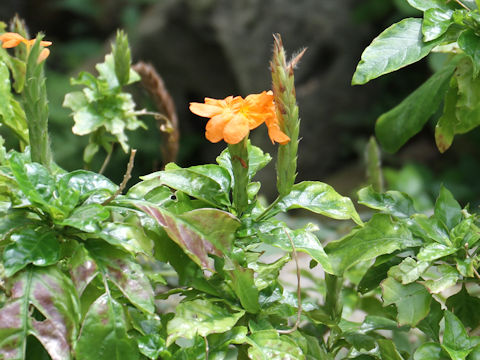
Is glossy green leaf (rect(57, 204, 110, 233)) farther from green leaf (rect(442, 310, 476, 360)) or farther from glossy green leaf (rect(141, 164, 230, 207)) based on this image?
green leaf (rect(442, 310, 476, 360))

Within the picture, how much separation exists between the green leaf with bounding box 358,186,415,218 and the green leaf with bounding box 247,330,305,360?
10.0 inches

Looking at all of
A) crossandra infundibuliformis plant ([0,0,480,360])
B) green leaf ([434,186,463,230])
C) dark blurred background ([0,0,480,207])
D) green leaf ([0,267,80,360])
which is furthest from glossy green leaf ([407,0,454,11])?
dark blurred background ([0,0,480,207])

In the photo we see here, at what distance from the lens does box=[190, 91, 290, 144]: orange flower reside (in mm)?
633

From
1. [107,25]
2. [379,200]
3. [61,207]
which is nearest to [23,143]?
[61,207]

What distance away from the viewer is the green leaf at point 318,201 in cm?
71

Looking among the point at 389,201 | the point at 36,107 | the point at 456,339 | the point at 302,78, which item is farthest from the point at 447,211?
the point at 302,78

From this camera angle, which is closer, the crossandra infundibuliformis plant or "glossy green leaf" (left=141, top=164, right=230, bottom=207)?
the crossandra infundibuliformis plant

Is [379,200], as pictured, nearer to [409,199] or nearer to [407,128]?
[409,199]

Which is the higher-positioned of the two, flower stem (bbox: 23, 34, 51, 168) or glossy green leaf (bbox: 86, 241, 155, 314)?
flower stem (bbox: 23, 34, 51, 168)

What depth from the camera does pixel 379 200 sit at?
85 centimetres

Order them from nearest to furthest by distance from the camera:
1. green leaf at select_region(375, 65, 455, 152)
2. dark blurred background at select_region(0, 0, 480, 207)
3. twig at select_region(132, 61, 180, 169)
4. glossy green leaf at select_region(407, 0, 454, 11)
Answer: glossy green leaf at select_region(407, 0, 454, 11) → green leaf at select_region(375, 65, 455, 152) → twig at select_region(132, 61, 180, 169) → dark blurred background at select_region(0, 0, 480, 207)

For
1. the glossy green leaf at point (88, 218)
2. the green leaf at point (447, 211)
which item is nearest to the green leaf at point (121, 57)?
the glossy green leaf at point (88, 218)

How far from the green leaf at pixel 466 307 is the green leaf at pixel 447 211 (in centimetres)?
9

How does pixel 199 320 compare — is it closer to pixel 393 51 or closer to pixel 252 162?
pixel 252 162
